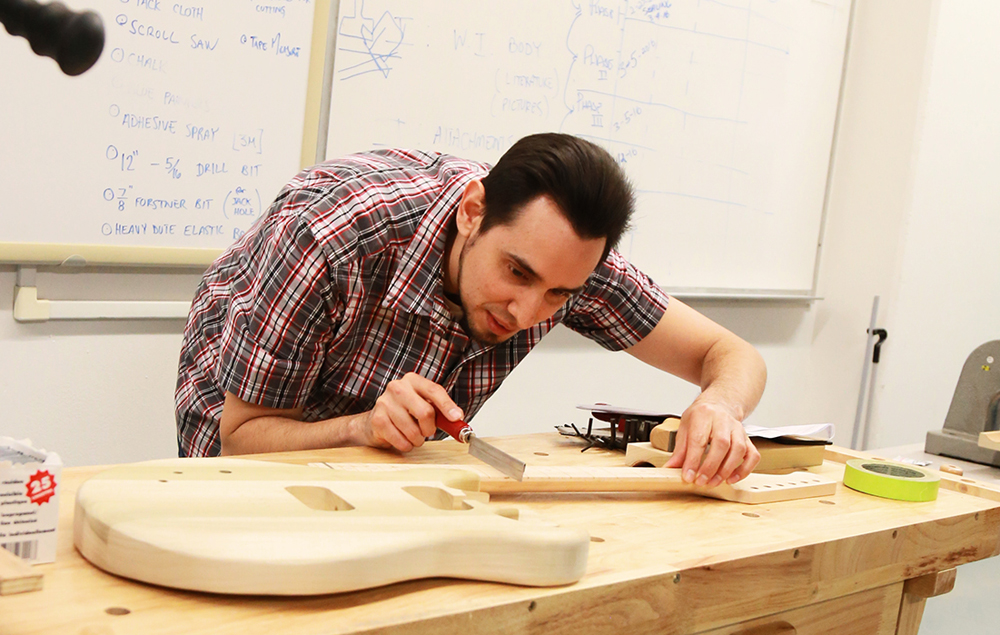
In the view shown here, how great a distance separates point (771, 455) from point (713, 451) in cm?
20

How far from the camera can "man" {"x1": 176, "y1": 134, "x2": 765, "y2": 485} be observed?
1.20 m

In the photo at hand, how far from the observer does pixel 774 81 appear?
292cm

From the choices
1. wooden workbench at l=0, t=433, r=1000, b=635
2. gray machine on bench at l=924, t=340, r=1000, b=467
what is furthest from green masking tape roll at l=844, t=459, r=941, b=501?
gray machine on bench at l=924, t=340, r=1000, b=467

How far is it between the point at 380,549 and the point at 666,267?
217 cm

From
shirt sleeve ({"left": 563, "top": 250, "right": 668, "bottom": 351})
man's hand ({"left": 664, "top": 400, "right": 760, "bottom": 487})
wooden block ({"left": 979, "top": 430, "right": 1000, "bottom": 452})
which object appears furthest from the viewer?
wooden block ({"left": 979, "top": 430, "right": 1000, "bottom": 452})

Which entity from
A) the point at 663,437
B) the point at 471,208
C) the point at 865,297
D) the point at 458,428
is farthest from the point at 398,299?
the point at 865,297

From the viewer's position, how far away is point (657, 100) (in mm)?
2617

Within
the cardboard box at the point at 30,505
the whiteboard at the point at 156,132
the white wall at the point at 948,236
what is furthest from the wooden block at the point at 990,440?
the cardboard box at the point at 30,505

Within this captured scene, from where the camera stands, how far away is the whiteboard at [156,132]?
167cm

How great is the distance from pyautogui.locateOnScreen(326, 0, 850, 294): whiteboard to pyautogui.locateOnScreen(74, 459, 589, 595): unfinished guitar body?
53.8 inches

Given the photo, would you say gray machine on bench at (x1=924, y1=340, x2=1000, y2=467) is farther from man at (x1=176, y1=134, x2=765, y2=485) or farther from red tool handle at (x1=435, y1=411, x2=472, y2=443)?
red tool handle at (x1=435, y1=411, x2=472, y2=443)

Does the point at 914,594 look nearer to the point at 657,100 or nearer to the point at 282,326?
the point at 282,326

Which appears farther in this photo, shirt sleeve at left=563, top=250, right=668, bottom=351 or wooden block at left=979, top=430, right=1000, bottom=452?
wooden block at left=979, top=430, right=1000, bottom=452

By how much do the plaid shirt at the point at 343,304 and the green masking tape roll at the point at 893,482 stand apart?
1.72 feet
